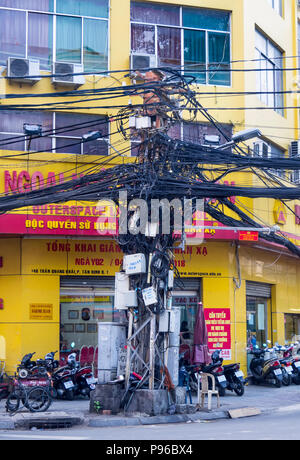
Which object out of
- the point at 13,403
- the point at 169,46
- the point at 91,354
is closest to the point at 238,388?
the point at 91,354

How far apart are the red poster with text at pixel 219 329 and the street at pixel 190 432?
6.29m

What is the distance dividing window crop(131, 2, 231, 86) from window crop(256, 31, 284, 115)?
1753mm

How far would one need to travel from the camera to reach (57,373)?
16.8 metres

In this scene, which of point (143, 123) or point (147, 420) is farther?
point (143, 123)

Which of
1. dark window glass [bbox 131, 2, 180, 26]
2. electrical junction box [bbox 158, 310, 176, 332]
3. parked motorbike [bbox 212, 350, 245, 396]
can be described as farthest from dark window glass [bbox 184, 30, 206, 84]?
electrical junction box [bbox 158, 310, 176, 332]

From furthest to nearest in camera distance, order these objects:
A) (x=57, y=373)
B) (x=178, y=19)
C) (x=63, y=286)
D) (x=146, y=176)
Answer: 1. (x=178, y=19)
2. (x=63, y=286)
3. (x=57, y=373)
4. (x=146, y=176)

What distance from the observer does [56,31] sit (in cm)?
2019

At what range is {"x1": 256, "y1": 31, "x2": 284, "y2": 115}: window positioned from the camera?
2317 centimetres

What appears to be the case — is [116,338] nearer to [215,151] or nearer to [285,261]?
[215,151]

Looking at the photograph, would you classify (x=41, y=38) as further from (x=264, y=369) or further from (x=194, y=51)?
(x=264, y=369)

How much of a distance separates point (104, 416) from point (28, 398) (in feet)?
5.21
